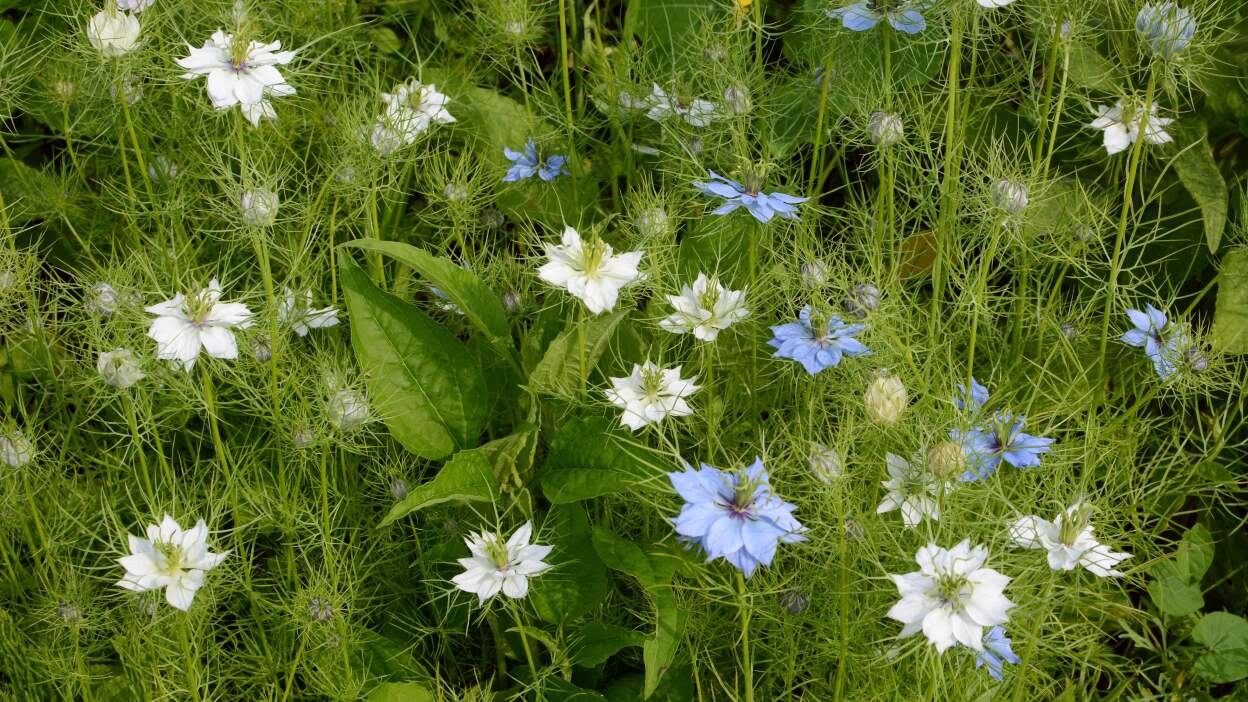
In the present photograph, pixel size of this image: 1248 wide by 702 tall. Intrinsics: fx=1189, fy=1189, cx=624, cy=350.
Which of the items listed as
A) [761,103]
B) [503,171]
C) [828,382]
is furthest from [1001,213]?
[503,171]

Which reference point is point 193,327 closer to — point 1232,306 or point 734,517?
point 734,517

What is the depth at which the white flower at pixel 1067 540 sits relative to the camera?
1.35m

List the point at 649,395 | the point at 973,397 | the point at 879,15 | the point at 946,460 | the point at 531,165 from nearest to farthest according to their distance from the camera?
the point at 946,460 < the point at 649,395 < the point at 973,397 < the point at 879,15 < the point at 531,165

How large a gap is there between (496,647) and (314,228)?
81cm

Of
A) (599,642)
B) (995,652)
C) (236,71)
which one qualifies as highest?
(236,71)

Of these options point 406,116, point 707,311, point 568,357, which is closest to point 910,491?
point 707,311

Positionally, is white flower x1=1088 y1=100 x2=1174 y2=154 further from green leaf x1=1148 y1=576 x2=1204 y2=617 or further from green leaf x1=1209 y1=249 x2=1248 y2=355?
green leaf x1=1148 y1=576 x2=1204 y2=617

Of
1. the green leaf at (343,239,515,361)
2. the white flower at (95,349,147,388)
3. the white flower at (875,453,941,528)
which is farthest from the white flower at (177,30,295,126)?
the white flower at (875,453,941,528)

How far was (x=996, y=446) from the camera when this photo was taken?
1524mm

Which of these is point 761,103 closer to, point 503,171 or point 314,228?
point 503,171

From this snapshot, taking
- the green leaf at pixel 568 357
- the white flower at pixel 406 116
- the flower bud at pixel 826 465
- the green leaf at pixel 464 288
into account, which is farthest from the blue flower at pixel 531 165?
the flower bud at pixel 826 465

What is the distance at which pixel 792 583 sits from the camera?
5.34ft

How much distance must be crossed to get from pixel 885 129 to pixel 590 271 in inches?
21.5

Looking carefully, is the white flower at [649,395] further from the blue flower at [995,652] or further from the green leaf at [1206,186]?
the green leaf at [1206,186]
